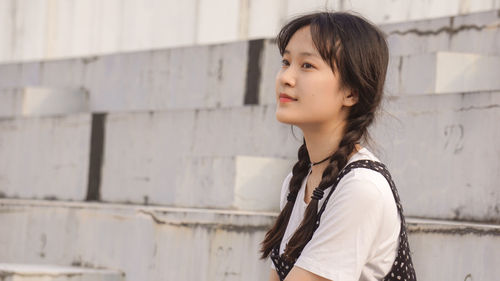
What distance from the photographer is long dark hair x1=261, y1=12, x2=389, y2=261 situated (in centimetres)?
257

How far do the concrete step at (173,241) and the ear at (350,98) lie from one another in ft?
5.52

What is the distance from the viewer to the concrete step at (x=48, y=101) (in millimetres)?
8250

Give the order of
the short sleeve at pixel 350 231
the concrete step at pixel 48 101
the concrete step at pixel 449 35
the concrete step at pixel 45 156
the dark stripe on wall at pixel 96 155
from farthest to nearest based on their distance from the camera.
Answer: the concrete step at pixel 48 101 → the concrete step at pixel 45 156 → the dark stripe on wall at pixel 96 155 → the concrete step at pixel 449 35 → the short sleeve at pixel 350 231

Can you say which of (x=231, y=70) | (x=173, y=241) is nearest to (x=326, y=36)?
(x=173, y=241)

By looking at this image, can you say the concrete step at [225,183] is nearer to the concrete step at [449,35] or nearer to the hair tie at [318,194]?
the concrete step at [449,35]

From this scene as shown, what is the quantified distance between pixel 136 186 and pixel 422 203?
2550mm

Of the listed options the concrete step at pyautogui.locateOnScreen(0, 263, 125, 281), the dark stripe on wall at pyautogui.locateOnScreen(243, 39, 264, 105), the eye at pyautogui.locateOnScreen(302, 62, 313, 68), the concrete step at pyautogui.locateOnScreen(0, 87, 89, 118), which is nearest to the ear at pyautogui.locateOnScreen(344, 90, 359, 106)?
the eye at pyautogui.locateOnScreen(302, 62, 313, 68)

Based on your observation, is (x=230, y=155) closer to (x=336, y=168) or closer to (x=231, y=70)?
(x=231, y=70)

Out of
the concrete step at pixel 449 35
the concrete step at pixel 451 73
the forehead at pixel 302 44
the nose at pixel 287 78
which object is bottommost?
the nose at pixel 287 78

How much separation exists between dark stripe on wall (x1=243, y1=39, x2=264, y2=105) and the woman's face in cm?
412

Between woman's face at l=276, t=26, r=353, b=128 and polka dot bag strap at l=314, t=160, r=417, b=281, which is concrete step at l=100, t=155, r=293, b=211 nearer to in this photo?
woman's face at l=276, t=26, r=353, b=128

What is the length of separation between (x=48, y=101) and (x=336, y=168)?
6067mm

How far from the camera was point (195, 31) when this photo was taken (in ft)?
28.1

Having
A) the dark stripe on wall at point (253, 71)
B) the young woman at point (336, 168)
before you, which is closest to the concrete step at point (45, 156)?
the dark stripe on wall at point (253, 71)
